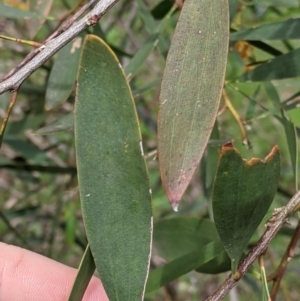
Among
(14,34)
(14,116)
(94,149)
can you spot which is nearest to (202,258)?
(94,149)

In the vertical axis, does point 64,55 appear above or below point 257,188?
above

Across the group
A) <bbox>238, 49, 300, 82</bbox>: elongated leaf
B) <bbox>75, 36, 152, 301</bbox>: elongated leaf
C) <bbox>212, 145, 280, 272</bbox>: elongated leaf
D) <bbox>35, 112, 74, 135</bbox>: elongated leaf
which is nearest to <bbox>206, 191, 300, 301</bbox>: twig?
<bbox>212, 145, 280, 272</bbox>: elongated leaf

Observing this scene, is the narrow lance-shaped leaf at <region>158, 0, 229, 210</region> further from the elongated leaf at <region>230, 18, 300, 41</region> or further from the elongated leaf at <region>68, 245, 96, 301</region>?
the elongated leaf at <region>230, 18, 300, 41</region>

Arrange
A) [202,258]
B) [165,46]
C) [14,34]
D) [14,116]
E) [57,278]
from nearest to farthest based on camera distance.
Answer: [202,258] < [165,46] < [57,278] < [14,116] < [14,34]

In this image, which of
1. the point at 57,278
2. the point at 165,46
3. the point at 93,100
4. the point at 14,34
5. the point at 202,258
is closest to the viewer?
the point at 93,100

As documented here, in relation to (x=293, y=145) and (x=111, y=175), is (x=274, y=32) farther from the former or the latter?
(x=111, y=175)

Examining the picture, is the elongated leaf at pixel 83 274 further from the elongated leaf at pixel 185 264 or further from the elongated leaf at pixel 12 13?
the elongated leaf at pixel 12 13

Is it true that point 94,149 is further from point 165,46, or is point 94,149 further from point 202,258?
point 165,46
